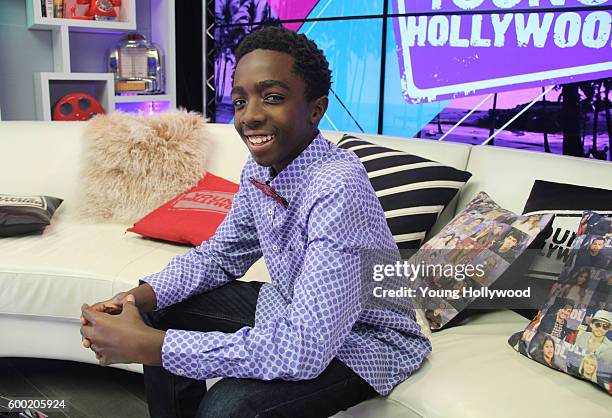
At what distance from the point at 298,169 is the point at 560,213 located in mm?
745

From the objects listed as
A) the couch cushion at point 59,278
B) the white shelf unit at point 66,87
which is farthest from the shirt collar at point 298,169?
the white shelf unit at point 66,87

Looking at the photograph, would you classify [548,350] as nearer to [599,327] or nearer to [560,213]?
[599,327]

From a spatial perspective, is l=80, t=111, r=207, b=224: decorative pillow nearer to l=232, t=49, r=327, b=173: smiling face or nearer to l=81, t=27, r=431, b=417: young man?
l=81, t=27, r=431, b=417: young man

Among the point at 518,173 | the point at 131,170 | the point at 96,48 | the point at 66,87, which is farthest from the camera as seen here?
the point at 96,48

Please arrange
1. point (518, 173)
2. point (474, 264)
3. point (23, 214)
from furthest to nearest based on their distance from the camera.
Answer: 1. point (23, 214)
2. point (518, 173)
3. point (474, 264)

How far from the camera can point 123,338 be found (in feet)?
3.39

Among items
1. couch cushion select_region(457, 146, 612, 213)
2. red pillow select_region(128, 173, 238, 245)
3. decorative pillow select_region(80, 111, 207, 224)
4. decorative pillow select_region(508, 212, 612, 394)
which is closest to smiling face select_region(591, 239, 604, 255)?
decorative pillow select_region(508, 212, 612, 394)

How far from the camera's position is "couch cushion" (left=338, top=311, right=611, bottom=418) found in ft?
3.61

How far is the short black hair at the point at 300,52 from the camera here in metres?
1.12

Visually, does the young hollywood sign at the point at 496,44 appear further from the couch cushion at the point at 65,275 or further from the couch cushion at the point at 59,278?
the couch cushion at the point at 59,278

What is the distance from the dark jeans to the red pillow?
66cm

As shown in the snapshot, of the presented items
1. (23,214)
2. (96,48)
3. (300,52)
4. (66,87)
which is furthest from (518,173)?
(96,48)

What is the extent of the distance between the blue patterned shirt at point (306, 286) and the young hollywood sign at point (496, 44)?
2009mm

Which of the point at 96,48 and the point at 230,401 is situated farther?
the point at 96,48
